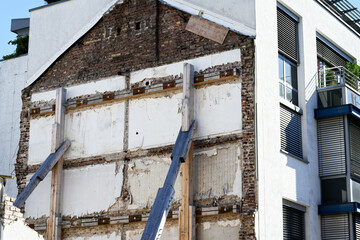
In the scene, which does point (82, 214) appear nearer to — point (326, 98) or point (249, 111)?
point (249, 111)

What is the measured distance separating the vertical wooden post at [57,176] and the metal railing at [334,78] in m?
8.23

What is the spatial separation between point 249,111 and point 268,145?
1.07 meters

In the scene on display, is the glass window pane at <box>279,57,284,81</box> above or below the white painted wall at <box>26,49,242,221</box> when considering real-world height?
above

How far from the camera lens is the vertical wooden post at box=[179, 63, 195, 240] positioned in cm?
1855

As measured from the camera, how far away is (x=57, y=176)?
836 inches

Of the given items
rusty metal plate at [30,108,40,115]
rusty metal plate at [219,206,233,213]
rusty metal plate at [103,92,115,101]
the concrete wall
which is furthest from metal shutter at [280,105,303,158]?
rusty metal plate at [30,108,40,115]

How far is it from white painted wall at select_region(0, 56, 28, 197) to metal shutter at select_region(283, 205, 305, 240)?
32.6 feet

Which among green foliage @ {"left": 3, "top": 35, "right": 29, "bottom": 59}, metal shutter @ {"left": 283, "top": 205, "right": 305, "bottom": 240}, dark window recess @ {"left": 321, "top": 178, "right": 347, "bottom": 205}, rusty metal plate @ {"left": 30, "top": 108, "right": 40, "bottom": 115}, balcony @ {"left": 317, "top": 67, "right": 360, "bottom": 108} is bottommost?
metal shutter @ {"left": 283, "top": 205, "right": 305, "bottom": 240}

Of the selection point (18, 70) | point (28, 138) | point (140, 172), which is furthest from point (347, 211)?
point (18, 70)

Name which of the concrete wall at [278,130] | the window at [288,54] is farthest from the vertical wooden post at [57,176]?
the window at [288,54]

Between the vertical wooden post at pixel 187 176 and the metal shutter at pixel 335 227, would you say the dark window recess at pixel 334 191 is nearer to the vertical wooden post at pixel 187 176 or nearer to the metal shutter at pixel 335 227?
the metal shutter at pixel 335 227

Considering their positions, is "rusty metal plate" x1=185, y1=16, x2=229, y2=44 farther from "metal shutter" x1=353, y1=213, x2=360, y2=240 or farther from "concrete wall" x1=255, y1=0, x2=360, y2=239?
"metal shutter" x1=353, y1=213, x2=360, y2=240

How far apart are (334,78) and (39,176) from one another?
10.3 meters

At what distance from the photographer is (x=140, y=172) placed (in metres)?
20.2
